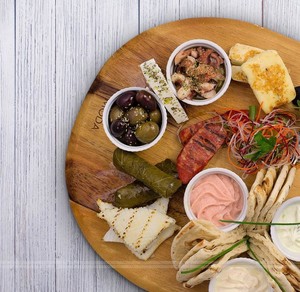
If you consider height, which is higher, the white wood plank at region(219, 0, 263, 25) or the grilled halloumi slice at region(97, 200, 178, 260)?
the white wood plank at region(219, 0, 263, 25)

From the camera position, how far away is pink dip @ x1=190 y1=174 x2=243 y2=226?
6.23 ft

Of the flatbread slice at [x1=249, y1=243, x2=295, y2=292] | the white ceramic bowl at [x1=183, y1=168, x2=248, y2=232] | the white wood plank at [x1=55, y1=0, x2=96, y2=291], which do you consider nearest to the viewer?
the flatbread slice at [x1=249, y1=243, x2=295, y2=292]

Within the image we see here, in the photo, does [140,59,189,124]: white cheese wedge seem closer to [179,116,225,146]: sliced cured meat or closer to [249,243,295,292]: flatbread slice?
[179,116,225,146]: sliced cured meat

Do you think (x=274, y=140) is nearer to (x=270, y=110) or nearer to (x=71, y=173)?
(x=270, y=110)

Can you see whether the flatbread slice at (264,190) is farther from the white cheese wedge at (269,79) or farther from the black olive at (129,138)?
the black olive at (129,138)

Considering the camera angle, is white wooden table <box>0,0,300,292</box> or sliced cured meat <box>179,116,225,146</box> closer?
sliced cured meat <box>179,116,225,146</box>

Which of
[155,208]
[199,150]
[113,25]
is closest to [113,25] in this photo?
[113,25]

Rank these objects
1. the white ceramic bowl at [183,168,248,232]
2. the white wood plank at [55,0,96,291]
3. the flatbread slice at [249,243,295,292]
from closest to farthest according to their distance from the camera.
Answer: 1. the flatbread slice at [249,243,295,292]
2. the white ceramic bowl at [183,168,248,232]
3. the white wood plank at [55,0,96,291]

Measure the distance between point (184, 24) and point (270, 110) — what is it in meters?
0.39

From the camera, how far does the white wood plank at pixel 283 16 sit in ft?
6.79

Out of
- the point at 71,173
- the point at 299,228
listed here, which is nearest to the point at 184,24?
the point at 71,173

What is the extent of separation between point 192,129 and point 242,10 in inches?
18.4

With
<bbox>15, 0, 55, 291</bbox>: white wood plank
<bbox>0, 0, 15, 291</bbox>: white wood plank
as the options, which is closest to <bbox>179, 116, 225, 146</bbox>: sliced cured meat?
<bbox>15, 0, 55, 291</bbox>: white wood plank

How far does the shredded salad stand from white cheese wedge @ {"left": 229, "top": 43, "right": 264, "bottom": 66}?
16 cm
